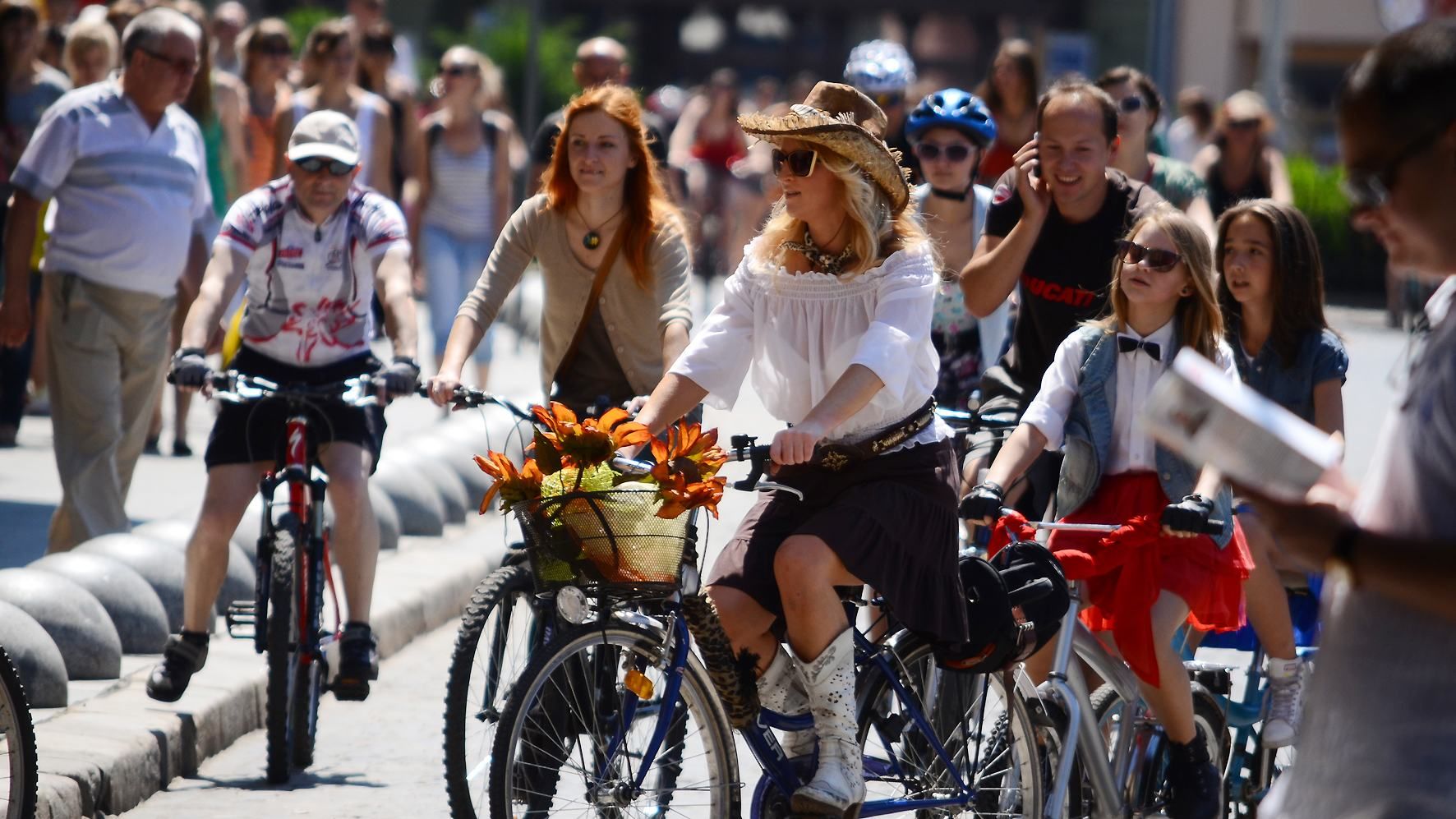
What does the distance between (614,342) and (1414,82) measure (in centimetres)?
338

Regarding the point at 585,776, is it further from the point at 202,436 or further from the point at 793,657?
the point at 202,436

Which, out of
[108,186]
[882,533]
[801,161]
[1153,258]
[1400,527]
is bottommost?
[882,533]

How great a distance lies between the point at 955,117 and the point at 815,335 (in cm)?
232

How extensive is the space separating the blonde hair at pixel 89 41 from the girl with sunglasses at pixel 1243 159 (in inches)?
212

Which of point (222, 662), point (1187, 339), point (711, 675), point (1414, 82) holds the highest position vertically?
point (1414, 82)

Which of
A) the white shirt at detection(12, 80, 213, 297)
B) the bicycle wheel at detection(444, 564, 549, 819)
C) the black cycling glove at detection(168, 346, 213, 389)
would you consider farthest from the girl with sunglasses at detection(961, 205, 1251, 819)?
the white shirt at detection(12, 80, 213, 297)

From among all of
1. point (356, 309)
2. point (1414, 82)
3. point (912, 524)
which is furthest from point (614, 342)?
point (1414, 82)

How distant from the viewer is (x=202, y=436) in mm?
11664

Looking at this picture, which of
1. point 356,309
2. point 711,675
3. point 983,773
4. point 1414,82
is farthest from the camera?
point 356,309

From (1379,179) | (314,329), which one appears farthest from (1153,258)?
(314,329)

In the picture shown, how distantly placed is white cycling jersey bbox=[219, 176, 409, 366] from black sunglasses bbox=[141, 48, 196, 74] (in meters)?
→ 1.56

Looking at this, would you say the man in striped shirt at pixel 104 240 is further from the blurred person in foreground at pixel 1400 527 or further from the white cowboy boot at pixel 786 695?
the blurred person in foreground at pixel 1400 527

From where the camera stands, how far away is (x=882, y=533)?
4379 mm

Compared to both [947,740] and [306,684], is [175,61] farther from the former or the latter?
[947,740]
